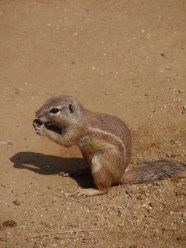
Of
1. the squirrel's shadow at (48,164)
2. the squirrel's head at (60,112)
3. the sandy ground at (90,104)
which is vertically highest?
the squirrel's head at (60,112)

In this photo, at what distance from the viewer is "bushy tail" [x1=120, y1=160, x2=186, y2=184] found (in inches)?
247

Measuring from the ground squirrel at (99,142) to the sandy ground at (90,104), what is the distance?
16cm

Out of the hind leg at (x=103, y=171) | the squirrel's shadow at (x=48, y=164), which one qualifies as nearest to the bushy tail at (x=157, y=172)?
the hind leg at (x=103, y=171)

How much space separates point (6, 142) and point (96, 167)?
5.68 feet

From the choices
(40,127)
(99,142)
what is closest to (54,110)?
(40,127)

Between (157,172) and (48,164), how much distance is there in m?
1.59

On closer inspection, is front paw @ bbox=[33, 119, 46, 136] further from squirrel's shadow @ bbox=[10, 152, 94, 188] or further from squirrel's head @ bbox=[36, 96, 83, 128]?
squirrel's shadow @ bbox=[10, 152, 94, 188]

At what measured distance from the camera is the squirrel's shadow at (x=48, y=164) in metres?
6.62

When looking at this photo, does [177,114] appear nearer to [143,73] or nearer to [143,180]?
[143,73]

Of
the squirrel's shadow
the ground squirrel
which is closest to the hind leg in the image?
the ground squirrel

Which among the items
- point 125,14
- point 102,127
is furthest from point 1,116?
point 125,14

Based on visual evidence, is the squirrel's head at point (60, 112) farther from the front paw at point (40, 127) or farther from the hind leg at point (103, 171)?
the hind leg at point (103, 171)

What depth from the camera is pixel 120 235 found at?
17.4 feet

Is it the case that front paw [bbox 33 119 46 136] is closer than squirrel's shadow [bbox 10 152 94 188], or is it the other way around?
front paw [bbox 33 119 46 136]
